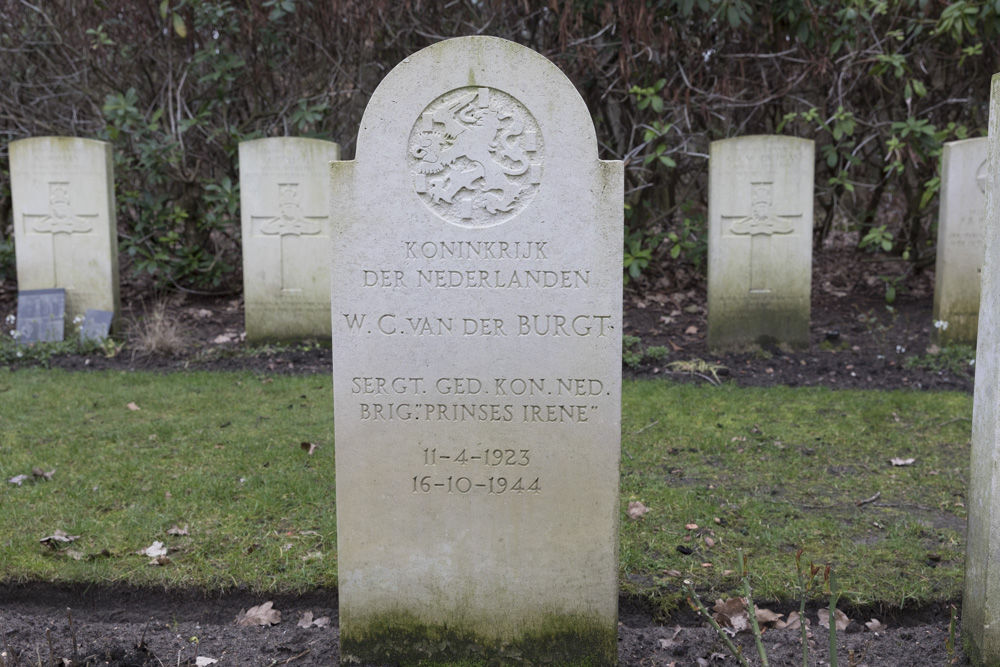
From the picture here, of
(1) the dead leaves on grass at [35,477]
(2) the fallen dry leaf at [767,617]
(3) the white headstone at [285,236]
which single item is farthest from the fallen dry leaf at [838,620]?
(3) the white headstone at [285,236]

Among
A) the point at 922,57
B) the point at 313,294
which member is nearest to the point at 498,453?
the point at 313,294

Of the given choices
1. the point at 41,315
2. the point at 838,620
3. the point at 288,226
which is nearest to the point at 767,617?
the point at 838,620

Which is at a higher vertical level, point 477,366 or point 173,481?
point 477,366

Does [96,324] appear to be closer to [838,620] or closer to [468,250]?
[468,250]

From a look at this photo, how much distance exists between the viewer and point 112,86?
10.2 meters

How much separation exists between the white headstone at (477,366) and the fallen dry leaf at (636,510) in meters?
1.22

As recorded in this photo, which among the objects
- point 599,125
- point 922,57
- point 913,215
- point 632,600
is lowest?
point 632,600

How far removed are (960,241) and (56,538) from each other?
23.7 ft

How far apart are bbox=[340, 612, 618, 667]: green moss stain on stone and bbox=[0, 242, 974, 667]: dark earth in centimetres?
15

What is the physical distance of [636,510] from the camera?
4.18 m

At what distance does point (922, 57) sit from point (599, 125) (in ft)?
11.6

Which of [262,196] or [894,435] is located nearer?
[894,435]

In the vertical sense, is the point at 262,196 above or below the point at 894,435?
above

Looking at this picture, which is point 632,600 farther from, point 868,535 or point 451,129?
point 451,129
